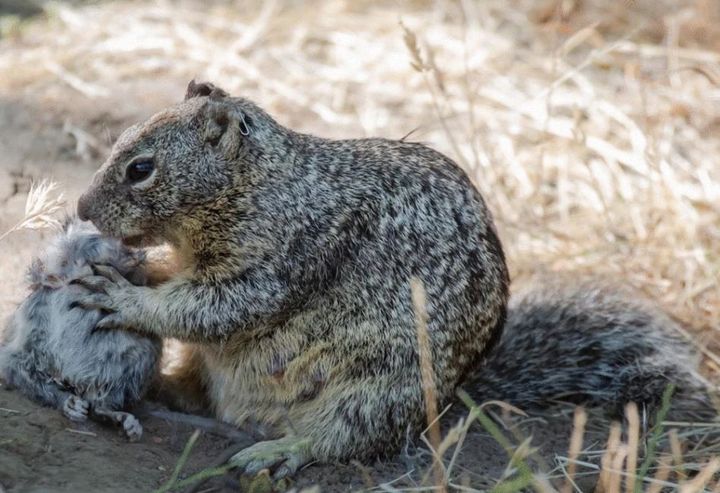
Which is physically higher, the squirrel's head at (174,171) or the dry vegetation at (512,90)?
the dry vegetation at (512,90)

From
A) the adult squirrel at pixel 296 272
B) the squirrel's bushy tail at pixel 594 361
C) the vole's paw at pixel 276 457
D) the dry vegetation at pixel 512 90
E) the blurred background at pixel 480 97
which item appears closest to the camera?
the vole's paw at pixel 276 457

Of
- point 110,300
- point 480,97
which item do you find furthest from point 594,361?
point 480,97

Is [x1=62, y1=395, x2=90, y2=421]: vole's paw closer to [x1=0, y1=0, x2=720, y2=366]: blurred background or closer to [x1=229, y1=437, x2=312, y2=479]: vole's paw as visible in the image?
[x1=229, y1=437, x2=312, y2=479]: vole's paw

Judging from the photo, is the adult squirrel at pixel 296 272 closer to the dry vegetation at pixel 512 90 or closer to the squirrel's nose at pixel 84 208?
the squirrel's nose at pixel 84 208

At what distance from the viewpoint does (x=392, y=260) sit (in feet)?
14.9

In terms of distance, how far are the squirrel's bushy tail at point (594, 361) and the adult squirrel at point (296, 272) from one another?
14.0 inches

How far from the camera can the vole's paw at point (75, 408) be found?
4375 mm

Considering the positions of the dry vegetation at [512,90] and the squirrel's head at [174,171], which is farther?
the dry vegetation at [512,90]

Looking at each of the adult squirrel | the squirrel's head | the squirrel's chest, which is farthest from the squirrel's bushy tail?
the squirrel's head

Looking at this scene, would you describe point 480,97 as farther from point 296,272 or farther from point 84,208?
point 84,208

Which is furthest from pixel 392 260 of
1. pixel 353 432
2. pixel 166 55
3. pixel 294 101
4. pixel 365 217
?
pixel 166 55

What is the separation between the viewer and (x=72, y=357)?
4.43 m

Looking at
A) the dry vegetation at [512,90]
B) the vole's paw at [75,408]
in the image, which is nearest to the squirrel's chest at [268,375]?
the vole's paw at [75,408]

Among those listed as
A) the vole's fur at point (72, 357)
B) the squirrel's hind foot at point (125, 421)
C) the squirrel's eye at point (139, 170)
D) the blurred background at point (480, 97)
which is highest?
the blurred background at point (480, 97)
